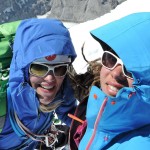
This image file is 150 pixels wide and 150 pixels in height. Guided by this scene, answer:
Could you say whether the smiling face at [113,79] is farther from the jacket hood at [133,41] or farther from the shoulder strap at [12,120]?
the shoulder strap at [12,120]

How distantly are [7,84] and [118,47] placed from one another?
94 centimetres

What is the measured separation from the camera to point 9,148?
92.2 inches

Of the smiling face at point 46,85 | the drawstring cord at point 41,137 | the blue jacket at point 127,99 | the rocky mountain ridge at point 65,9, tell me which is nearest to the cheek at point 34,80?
the smiling face at point 46,85

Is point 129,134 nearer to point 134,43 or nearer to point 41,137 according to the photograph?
point 134,43

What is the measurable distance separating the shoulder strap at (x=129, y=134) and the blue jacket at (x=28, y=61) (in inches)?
26.5

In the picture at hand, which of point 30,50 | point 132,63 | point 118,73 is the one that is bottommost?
point 30,50

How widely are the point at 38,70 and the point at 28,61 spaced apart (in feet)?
0.30

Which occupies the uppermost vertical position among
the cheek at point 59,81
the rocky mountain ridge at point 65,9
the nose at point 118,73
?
the nose at point 118,73

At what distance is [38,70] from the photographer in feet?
6.39

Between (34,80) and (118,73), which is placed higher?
(118,73)

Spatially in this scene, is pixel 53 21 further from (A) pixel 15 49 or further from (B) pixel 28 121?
(B) pixel 28 121

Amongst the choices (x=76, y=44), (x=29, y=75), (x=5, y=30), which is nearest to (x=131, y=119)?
(x=29, y=75)

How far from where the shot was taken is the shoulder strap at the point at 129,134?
1.42m

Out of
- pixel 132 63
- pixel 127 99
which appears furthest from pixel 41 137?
pixel 132 63
